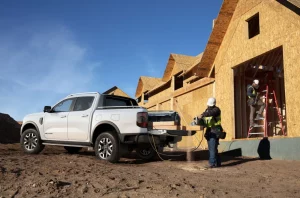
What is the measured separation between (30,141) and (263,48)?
857 cm

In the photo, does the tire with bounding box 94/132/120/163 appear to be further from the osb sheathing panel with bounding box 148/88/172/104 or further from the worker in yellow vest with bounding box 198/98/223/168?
the osb sheathing panel with bounding box 148/88/172/104

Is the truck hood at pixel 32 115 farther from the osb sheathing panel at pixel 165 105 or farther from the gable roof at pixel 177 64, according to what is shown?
the gable roof at pixel 177 64

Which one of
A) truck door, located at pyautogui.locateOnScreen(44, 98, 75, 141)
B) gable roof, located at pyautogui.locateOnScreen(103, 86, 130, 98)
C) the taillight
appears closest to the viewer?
the taillight

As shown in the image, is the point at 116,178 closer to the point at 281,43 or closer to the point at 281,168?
the point at 281,168

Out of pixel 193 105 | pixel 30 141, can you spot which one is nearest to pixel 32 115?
pixel 30 141

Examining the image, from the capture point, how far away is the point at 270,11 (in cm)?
1113

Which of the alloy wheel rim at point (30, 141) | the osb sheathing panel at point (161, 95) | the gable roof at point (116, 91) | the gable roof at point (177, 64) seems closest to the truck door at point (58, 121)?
the alloy wheel rim at point (30, 141)

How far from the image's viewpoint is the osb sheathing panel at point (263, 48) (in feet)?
31.6

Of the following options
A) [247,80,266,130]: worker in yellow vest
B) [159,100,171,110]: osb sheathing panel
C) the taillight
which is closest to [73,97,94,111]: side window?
the taillight

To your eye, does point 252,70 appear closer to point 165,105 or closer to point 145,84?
point 165,105

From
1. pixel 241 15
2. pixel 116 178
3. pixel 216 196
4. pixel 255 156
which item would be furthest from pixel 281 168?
pixel 241 15

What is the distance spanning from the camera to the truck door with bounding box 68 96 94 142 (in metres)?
8.91

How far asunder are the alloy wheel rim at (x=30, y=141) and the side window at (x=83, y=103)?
6.27 feet

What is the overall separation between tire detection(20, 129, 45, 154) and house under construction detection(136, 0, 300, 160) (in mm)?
5204
